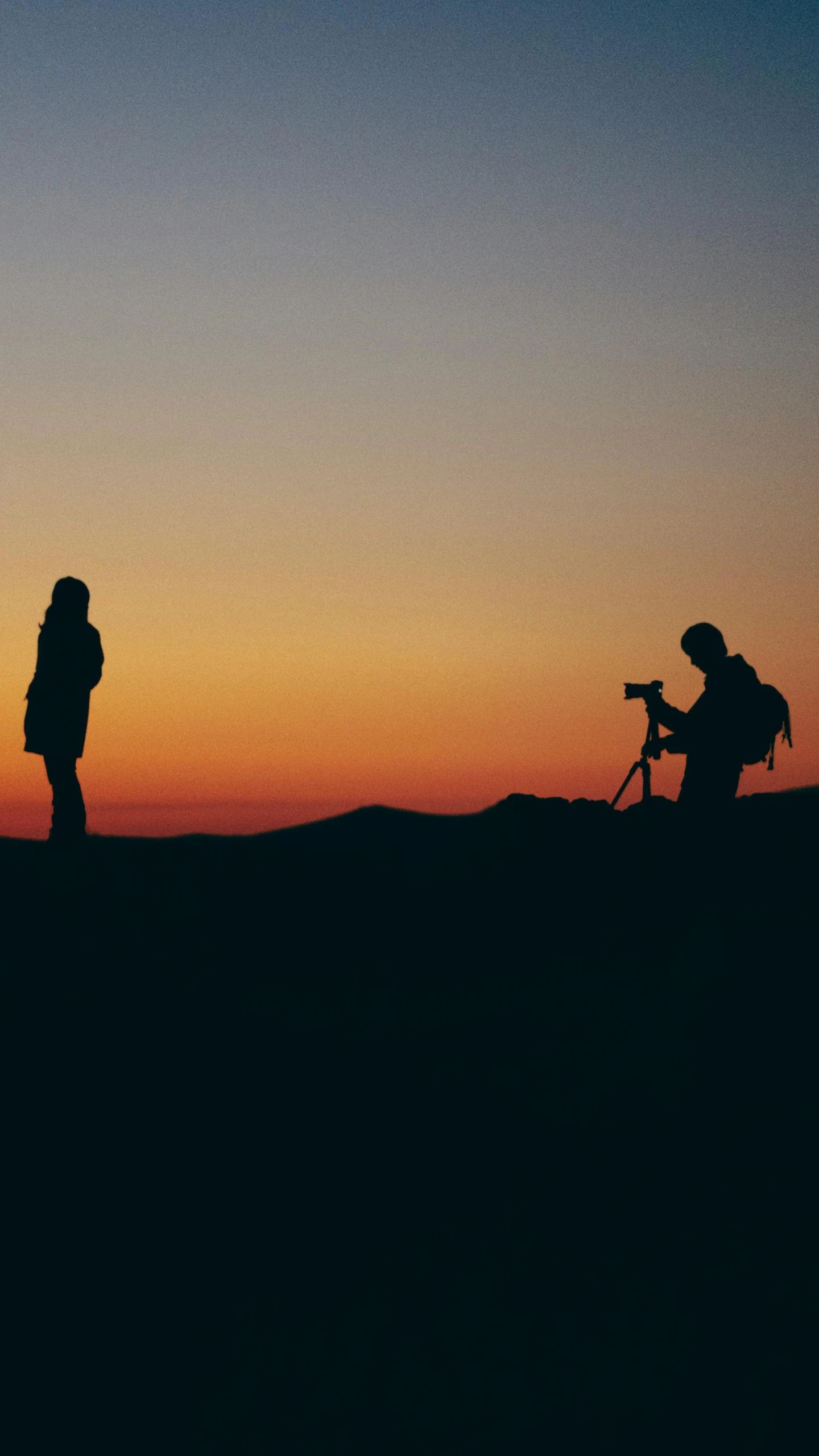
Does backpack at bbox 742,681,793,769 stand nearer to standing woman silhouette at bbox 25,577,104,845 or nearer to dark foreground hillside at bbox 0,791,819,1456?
dark foreground hillside at bbox 0,791,819,1456

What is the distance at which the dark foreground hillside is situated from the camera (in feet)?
12.6

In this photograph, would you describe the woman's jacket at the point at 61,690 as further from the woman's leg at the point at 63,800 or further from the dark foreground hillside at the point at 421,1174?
the dark foreground hillside at the point at 421,1174

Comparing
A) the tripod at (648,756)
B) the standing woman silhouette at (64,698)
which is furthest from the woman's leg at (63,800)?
the tripod at (648,756)

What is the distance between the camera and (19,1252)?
452 centimetres

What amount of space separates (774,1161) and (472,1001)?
87.5 inches

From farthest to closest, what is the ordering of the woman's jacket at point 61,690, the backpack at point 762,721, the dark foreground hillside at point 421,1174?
the woman's jacket at point 61,690 → the backpack at point 762,721 → the dark foreground hillside at point 421,1174

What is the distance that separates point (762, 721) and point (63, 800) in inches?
183

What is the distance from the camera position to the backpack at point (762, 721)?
6.88 metres

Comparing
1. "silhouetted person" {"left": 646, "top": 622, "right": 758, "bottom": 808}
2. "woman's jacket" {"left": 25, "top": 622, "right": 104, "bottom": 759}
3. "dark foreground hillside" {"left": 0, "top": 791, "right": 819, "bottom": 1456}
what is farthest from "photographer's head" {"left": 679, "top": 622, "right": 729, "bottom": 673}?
"woman's jacket" {"left": 25, "top": 622, "right": 104, "bottom": 759}

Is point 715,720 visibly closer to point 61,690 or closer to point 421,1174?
point 421,1174

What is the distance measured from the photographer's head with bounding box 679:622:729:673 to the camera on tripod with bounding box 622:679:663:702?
67 cm

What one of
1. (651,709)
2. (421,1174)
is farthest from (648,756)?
(421,1174)

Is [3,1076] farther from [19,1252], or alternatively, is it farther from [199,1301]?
[199,1301]

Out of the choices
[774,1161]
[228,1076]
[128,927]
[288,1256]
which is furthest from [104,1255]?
[128,927]
